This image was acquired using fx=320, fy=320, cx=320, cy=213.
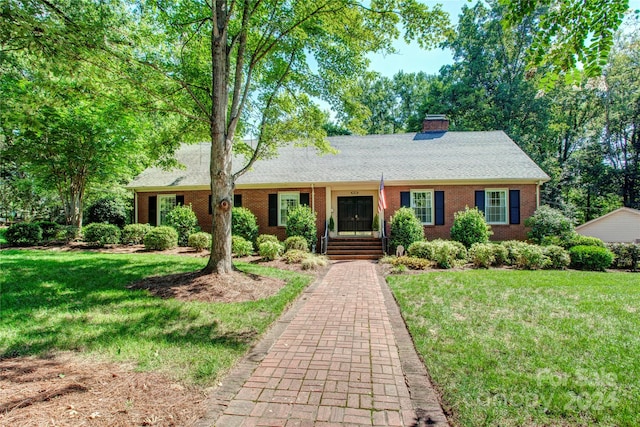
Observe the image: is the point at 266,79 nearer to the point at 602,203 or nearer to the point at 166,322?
the point at 166,322

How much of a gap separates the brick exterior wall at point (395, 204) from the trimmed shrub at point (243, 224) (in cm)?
134

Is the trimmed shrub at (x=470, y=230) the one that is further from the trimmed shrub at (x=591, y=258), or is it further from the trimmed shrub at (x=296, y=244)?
the trimmed shrub at (x=296, y=244)

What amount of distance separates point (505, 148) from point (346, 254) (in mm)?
10176

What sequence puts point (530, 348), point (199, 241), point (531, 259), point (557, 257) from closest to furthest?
point (530, 348), point (531, 259), point (557, 257), point (199, 241)

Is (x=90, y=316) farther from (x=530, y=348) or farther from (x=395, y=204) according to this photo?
(x=395, y=204)

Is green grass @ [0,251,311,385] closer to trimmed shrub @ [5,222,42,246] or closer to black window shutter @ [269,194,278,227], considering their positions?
trimmed shrub @ [5,222,42,246]

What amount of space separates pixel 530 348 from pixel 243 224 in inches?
448

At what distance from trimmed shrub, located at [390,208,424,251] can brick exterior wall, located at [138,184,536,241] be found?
1.96m

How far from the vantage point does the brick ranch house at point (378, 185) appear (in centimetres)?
1413

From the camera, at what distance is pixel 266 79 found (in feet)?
30.5

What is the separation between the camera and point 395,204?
14.6 metres

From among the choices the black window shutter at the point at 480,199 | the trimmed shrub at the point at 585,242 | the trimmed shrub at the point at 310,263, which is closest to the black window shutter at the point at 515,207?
the black window shutter at the point at 480,199

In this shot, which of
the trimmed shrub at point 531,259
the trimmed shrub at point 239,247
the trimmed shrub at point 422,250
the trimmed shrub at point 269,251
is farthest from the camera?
the trimmed shrub at point 239,247

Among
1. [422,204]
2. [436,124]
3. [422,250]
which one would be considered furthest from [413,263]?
[436,124]
